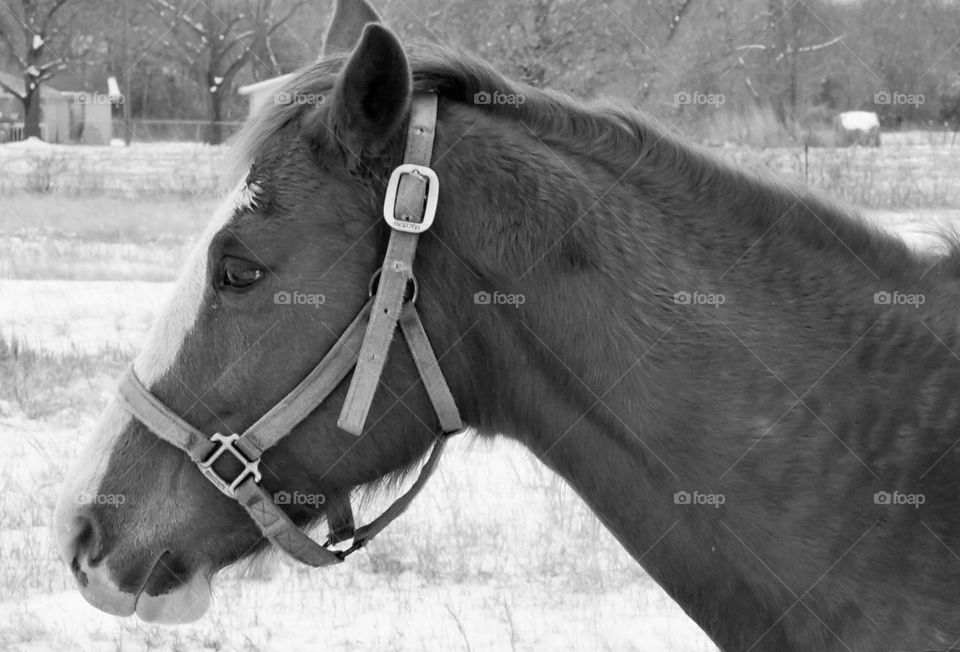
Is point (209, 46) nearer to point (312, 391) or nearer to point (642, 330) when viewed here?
point (312, 391)

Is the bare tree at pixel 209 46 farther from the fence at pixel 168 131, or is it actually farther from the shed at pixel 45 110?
the shed at pixel 45 110

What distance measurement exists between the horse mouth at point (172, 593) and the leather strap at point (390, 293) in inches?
21.4

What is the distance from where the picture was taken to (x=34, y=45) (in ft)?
153

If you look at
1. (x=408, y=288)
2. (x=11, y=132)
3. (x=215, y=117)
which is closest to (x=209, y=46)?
(x=215, y=117)

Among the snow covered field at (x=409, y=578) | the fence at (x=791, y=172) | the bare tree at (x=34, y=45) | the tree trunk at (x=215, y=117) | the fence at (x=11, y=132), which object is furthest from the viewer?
the bare tree at (x=34, y=45)

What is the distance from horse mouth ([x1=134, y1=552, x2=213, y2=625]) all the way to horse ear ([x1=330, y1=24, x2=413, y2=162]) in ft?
3.30

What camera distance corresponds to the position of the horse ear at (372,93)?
79.5 inches

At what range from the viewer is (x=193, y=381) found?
7.18 ft

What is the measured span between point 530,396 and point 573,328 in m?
0.19

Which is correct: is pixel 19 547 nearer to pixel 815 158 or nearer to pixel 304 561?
pixel 304 561

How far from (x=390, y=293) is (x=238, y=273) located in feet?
1.09

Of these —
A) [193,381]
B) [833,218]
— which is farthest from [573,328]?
[193,381]

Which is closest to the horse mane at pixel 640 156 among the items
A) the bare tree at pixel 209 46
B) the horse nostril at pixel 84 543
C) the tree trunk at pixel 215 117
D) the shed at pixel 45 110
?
the horse nostril at pixel 84 543

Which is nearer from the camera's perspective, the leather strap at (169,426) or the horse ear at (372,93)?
the horse ear at (372,93)
